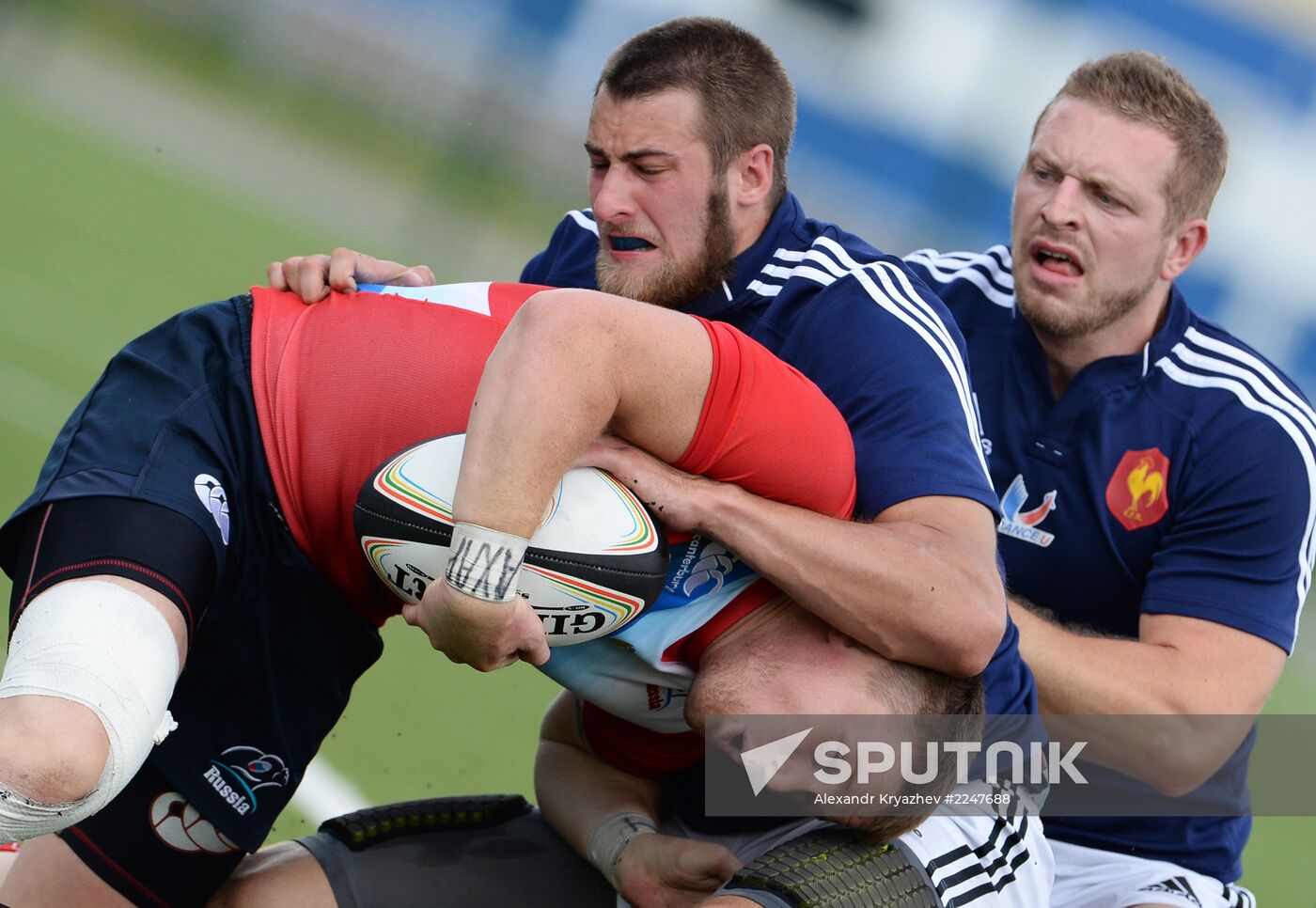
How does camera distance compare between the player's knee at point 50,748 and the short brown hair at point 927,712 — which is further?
the short brown hair at point 927,712

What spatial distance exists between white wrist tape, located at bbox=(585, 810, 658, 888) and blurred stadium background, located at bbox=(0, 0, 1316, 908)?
326cm

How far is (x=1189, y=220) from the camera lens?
459 cm

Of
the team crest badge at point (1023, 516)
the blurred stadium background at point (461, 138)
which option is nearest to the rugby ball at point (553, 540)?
the team crest badge at point (1023, 516)

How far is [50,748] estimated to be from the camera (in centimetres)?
245

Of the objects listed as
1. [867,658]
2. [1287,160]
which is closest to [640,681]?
[867,658]

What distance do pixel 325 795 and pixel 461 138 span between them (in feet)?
26.4

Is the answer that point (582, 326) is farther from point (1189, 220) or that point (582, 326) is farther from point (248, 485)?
point (1189, 220)

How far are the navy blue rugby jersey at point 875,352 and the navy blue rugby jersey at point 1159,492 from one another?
0.72 m

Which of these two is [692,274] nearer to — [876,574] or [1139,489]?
[876,574]

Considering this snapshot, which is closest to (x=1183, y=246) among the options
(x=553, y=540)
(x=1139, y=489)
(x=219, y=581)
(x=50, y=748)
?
(x=1139, y=489)

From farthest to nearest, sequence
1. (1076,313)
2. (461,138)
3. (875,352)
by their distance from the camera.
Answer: (461,138) → (1076,313) → (875,352)

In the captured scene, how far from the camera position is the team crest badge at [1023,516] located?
432 centimetres

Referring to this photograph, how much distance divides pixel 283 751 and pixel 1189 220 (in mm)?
2961

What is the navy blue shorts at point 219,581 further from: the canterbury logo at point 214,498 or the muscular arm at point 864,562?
the muscular arm at point 864,562
